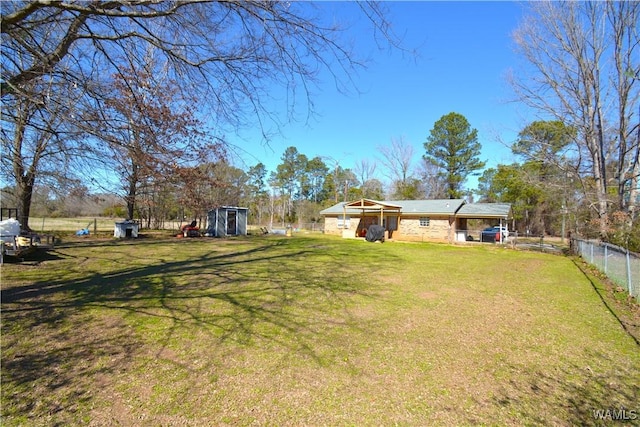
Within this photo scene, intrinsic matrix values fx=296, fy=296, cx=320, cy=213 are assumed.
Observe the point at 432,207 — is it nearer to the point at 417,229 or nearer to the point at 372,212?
the point at 417,229

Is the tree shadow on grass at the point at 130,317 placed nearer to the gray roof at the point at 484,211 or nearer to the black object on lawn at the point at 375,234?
the black object on lawn at the point at 375,234

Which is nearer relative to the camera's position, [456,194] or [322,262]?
[322,262]

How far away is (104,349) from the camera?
3.37 metres

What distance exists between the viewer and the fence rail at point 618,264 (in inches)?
238

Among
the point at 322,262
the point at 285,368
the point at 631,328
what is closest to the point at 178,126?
the point at 285,368

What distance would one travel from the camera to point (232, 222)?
21672 mm

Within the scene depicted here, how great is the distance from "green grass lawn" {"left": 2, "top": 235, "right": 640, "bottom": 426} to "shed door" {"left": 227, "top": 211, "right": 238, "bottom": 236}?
48.0 feet

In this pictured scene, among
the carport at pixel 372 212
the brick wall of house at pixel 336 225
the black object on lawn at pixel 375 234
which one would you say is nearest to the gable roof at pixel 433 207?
the carport at pixel 372 212

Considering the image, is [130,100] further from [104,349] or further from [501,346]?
[501,346]

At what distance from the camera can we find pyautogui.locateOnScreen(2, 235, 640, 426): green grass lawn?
2.46 metres

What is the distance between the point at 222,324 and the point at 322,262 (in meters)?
6.08

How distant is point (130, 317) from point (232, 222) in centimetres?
1772

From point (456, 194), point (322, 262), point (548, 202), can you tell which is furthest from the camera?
point (456, 194)

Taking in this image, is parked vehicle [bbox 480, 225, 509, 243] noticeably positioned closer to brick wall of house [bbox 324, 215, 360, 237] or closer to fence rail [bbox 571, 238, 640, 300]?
brick wall of house [bbox 324, 215, 360, 237]
